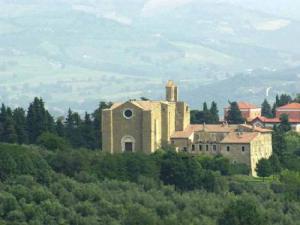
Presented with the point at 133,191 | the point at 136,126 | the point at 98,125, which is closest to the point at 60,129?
the point at 98,125

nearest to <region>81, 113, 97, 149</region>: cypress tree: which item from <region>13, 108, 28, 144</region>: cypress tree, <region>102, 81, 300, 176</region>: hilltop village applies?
<region>102, 81, 300, 176</region>: hilltop village

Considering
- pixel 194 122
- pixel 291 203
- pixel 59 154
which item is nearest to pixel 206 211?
pixel 291 203

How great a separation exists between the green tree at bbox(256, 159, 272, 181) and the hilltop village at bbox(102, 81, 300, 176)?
0.78 m

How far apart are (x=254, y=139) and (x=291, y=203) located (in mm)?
12626

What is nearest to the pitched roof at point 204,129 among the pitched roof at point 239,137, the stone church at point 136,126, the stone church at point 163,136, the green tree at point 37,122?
the stone church at point 163,136

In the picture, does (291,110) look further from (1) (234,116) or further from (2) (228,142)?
(2) (228,142)

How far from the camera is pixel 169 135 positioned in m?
75.8

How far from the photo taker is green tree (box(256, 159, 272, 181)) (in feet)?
Answer: 237

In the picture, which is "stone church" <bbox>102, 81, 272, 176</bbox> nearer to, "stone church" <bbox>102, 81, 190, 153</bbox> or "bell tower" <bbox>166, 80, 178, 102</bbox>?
"stone church" <bbox>102, 81, 190, 153</bbox>

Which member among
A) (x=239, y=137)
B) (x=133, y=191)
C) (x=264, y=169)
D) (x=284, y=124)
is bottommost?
(x=133, y=191)

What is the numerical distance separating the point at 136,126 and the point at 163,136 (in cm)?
157

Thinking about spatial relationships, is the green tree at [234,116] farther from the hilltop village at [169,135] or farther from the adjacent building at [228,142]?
the hilltop village at [169,135]

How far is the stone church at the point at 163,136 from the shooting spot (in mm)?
74438

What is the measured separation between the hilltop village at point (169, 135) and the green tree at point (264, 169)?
777mm
